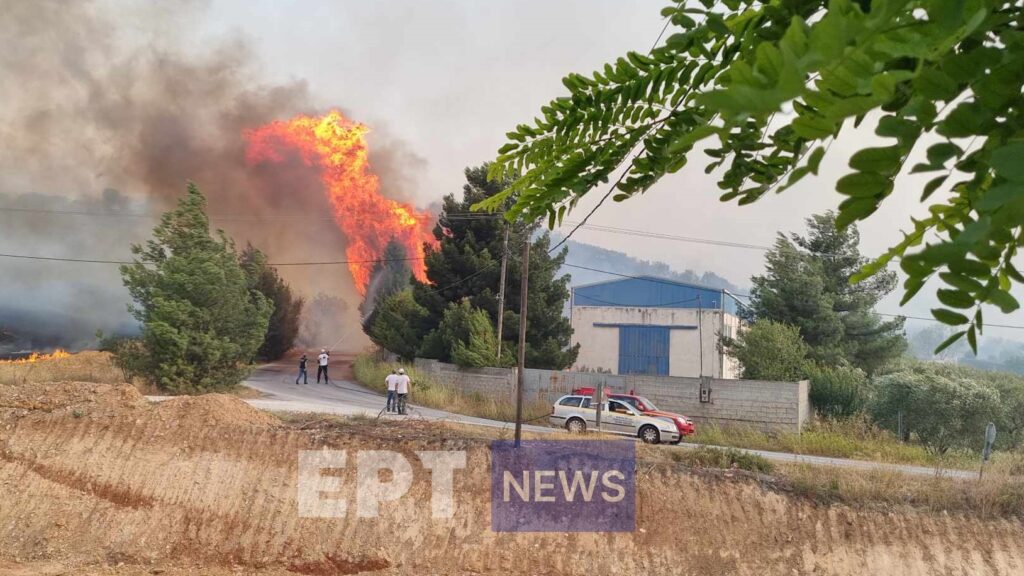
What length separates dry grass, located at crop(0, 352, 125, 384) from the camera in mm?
25569

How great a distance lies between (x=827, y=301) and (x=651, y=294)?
13792 millimetres

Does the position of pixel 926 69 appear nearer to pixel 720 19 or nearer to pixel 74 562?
pixel 720 19

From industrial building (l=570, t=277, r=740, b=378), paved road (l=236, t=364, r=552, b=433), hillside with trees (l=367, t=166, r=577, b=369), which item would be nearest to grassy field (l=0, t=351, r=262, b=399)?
paved road (l=236, t=364, r=552, b=433)

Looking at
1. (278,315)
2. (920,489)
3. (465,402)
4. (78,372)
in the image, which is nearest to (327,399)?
(465,402)

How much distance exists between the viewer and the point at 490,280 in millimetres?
30422

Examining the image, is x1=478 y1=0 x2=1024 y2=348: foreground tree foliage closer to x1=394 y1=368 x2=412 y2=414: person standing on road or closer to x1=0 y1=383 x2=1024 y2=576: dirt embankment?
x1=0 y1=383 x2=1024 y2=576: dirt embankment

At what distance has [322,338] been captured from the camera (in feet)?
203

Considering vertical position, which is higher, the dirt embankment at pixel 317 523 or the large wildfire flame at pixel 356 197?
the large wildfire flame at pixel 356 197

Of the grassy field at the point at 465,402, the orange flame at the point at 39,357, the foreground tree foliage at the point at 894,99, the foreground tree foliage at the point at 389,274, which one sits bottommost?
the grassy field at the point at 465,402

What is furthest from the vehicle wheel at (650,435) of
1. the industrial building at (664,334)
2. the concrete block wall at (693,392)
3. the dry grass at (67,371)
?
the dry grass at (67,371)

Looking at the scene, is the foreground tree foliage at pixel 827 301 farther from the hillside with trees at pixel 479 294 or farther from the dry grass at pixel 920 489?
the dry grass at pixel 920 489

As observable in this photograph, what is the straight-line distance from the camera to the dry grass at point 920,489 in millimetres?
11438

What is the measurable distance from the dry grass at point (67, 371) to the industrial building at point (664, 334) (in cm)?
2183

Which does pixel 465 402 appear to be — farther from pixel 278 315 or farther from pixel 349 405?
pixel 278 315
